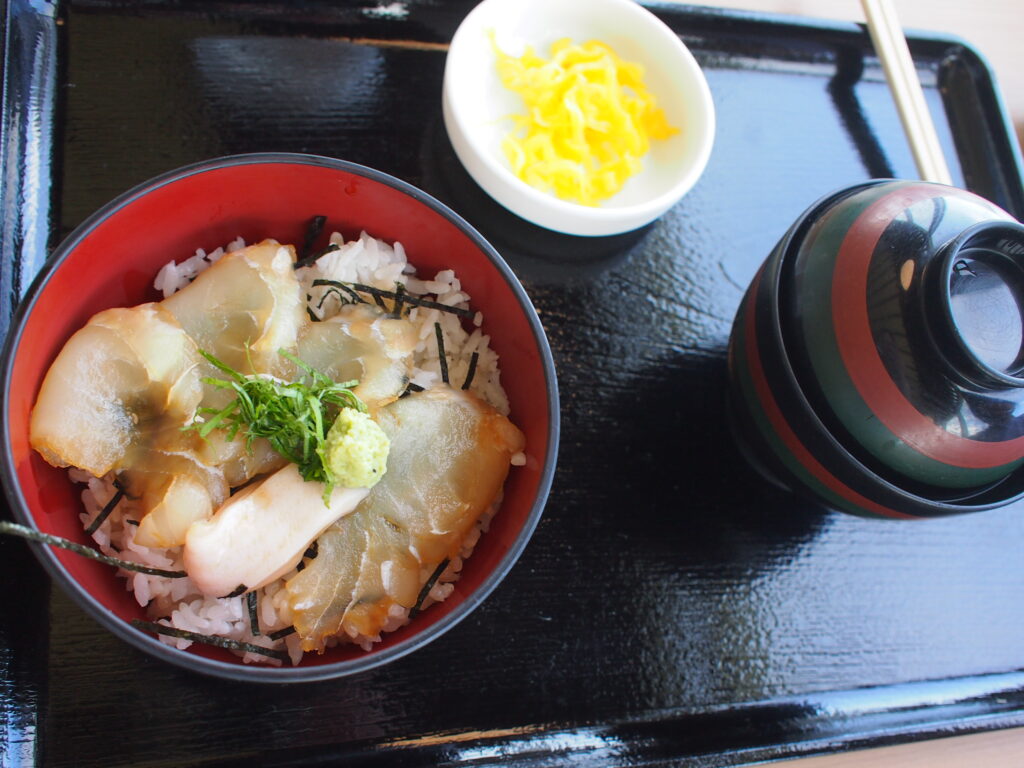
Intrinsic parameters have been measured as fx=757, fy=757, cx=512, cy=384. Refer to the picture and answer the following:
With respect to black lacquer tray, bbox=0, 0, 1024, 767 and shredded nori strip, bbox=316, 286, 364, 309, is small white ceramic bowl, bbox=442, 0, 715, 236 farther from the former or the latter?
shredded nori strip, bbox=316, 286, 364, 309

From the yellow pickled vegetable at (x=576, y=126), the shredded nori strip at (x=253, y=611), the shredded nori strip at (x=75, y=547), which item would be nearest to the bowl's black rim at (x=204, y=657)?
the shredded nori strip at (x=75, y=547)

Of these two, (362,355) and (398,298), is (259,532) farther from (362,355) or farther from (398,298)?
(398,298)

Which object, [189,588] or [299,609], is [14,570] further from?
[299,609]

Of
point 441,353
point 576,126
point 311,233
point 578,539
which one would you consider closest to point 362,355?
point 441,353

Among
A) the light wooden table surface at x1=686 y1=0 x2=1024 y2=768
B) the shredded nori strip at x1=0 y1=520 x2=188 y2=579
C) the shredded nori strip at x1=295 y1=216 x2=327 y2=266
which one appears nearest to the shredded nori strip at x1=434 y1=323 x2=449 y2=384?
the shredded nori strip at x1=295 y1=216 x2=327 y2=266

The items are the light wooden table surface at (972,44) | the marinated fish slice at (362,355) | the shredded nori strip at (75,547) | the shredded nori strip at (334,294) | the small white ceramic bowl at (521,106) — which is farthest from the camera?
the light wooden table surface at (972,44)

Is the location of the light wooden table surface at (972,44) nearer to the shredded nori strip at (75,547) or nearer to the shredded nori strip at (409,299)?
the shredded nori strip at (409,299)
